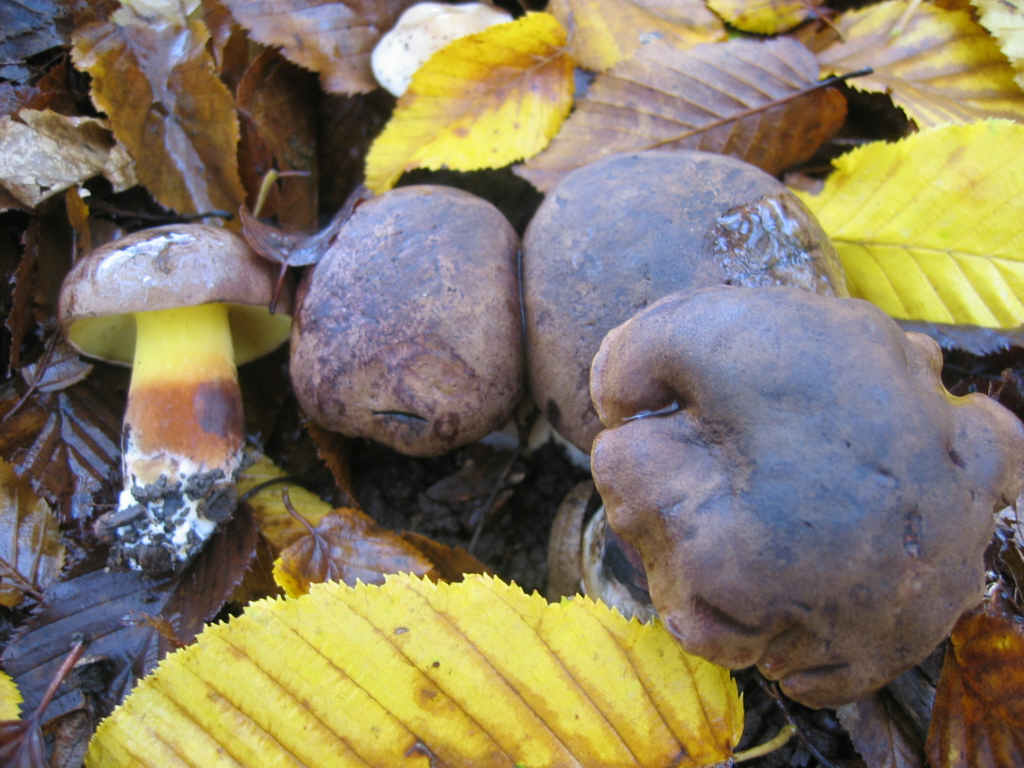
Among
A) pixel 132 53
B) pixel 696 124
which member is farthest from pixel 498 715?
pixel 132 53

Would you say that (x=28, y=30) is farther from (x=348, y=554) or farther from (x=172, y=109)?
(x=348, y=554)

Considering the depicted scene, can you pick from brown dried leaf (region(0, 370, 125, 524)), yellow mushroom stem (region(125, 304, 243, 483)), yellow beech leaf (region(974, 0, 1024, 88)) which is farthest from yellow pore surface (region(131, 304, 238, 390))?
yellow beech leaf (region(974, 0, 1024, 88))

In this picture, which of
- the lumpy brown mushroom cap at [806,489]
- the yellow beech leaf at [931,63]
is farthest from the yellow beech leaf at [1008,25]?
the lumpy brown mushroom cap at [806,489]

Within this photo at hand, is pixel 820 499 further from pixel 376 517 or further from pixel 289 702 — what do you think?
pixel 376 517

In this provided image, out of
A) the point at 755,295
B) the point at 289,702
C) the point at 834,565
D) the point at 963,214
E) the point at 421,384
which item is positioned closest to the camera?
the point at 834,565

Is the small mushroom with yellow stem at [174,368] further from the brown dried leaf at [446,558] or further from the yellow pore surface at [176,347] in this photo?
the brown dried leaf at [446,558]

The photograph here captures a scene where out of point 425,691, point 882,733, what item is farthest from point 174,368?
point 882,733

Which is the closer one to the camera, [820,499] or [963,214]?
[820,499]

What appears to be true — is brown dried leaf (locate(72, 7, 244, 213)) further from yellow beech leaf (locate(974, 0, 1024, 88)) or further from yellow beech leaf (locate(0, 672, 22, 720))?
yellow beech leaf (locate(974, 0, 1024, 88))
